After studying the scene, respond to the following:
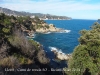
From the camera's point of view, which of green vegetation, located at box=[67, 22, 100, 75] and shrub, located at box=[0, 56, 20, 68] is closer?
shrub, located at box=[0, 56, 20, 68]

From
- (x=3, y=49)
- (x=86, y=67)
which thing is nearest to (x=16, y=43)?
(x=3, y=49)

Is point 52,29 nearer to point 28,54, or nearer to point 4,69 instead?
point 28,54

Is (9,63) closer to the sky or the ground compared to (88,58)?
closer to the ground

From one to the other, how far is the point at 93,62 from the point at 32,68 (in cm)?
763

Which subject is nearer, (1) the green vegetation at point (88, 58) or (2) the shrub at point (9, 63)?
(2) the shrub at point (9, 63)

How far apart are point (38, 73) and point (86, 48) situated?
6953mm

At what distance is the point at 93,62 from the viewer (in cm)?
2219

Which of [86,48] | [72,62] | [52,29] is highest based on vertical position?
[86,48]

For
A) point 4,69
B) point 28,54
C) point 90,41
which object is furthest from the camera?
point 28,54

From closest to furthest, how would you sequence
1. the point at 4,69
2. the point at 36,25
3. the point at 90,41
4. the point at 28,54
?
the point at 4,69, the point at 90,41, the point at 28,54, the point at 36,25

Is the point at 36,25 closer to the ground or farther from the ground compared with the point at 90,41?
closer to the ground

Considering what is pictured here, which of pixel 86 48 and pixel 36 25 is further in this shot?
pixel 36 25

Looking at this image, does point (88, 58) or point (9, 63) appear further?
point (88, 58)

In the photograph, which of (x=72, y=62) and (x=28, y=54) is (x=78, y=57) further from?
(x=28, y=54)
